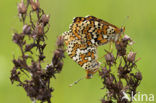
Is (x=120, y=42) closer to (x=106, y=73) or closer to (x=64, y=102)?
(x=106, y=73)

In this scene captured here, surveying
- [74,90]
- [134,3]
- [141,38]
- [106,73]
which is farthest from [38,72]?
[134,3]

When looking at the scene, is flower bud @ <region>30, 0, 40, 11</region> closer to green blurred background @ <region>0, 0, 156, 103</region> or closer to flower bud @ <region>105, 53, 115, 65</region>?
flower bud @ <region>105, 53, 115, 65</region>

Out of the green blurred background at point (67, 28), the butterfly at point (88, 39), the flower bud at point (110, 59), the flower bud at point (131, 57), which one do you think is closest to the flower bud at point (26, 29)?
the butterfly at point (88, 39)

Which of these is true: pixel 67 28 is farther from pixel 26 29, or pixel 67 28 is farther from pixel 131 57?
pixel 26 29

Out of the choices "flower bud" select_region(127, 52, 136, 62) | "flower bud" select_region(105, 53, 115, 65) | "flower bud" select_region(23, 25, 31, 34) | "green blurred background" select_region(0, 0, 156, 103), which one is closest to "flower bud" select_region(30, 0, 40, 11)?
"flower bud" select_region(23, 25, 31, 34)

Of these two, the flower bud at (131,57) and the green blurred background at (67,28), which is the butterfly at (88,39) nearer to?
the flower bud at (131,57)

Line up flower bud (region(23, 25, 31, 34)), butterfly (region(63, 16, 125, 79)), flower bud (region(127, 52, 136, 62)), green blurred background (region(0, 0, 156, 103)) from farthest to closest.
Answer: green blurred background (region(0, 0, 156, 103))
butterfly (region(63, 16, 125, 79))
flower bud (region(127, 52, 136, 62))
flower bud (region(23, 25, 31, 34))
